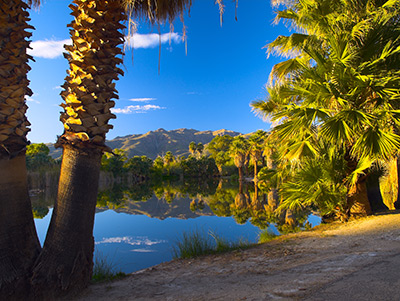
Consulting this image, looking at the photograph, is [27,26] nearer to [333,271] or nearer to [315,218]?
[333,271]

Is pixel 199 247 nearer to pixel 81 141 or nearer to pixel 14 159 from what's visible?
pixel 81 141

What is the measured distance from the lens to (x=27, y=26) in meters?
3.42

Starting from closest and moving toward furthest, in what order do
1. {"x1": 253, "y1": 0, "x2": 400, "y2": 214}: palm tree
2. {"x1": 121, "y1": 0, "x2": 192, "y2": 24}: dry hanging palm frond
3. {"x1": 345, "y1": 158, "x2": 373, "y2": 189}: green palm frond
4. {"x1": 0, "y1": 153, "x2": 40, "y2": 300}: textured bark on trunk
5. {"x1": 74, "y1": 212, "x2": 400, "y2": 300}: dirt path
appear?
1. {"x1": 74, "y1": 212, "x2": 400, "y2": 300}: dirt path
2. {"x1": 0, "y1": 153, "x2": 40, "y2": 300}: textured bark on trunk
3. {"x1": 121, "y1": 0, "x2": 192, "y2": 24}: dry hanging palm frond
4. {"x1": 253, "y1": 0, "x2": 400, "y2": 214}: palm tree
5. {"x1": 345, "y1": 158, "x2": 373, "y2": 189}: green palm frond

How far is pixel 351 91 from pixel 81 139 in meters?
5.91

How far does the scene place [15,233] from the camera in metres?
3.06

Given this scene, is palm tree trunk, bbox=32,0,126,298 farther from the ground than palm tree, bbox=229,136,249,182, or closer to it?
closer to it

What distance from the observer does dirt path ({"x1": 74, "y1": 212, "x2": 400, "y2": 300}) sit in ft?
7.73

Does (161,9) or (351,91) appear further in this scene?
(351,91)

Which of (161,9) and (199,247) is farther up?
(161,9)

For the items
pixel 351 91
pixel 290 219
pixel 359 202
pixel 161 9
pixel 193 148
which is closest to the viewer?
pixel 161 9

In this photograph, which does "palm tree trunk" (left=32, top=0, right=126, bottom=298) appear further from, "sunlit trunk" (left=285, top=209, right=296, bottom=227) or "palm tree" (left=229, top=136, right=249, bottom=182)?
"palm tree" (left=229, top=136, right=249, bottom=182)

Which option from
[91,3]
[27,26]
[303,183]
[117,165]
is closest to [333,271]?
[303,183]

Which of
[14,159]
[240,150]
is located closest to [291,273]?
[14,159]

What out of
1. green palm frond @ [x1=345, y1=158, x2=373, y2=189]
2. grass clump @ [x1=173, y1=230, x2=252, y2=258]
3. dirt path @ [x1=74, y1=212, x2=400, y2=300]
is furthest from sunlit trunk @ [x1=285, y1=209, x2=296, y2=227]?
grass clump @ [x1=173, y1=230, x2=252, y2=258]
